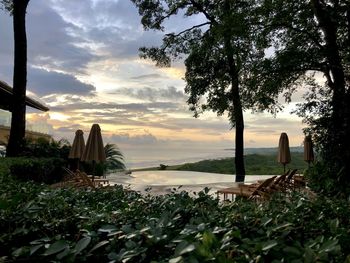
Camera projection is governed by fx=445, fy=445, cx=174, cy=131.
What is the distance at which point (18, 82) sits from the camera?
1407 centimetres

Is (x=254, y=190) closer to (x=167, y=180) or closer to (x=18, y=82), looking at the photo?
(x=167, y=180)

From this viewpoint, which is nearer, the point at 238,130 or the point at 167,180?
the point at 167,180

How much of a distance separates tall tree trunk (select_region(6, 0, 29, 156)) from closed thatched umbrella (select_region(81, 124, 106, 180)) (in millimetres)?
3442

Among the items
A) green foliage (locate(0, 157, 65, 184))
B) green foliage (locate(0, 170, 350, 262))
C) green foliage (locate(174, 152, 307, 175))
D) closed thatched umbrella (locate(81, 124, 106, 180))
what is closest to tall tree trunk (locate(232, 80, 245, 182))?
green foliage (locate(174, 152, 307, 175))

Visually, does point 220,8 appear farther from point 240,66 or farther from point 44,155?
point 44,155

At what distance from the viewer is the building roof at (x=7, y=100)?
1528 centimetres

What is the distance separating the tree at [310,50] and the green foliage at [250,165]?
1145 centimetres

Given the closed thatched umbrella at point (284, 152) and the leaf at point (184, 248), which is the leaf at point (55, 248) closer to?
the leaf at point (184, 248)

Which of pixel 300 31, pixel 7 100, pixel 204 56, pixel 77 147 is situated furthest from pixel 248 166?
pixel 77 147

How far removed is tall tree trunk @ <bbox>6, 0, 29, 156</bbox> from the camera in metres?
14.0

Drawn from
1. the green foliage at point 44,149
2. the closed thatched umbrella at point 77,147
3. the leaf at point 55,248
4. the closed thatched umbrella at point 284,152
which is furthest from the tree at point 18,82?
the leaf at point 55,248

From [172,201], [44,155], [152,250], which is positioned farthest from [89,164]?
[152,250]

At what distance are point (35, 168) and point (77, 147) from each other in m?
2.29

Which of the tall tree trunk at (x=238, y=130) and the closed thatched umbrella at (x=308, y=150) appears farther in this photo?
the tall tree trunk at (x=238, y=130)
